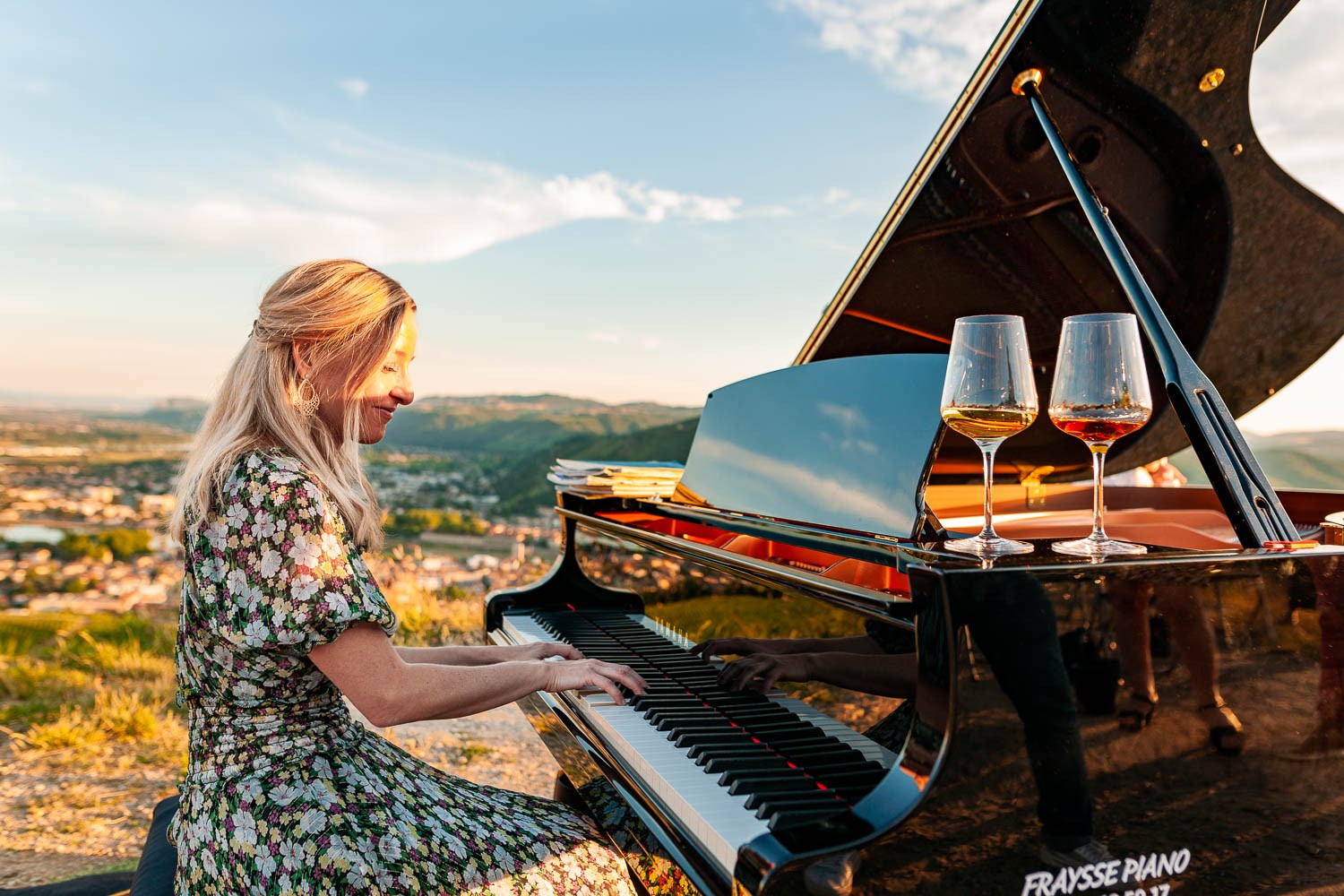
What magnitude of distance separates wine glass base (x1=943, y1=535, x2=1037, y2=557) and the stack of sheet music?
4.50 feet

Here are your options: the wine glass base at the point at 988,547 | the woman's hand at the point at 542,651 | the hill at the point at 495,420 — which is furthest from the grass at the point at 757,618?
the hill at the point at 495,420

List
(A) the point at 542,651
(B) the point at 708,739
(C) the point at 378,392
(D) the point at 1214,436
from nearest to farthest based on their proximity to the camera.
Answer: (B) the point at 708,739 → (D) the point at 1214,436 → (C) the point at 378,392 → (A) the point at 542,651

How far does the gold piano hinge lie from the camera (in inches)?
153

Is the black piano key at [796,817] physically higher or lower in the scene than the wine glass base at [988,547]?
lower

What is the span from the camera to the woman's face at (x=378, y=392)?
6.13ft

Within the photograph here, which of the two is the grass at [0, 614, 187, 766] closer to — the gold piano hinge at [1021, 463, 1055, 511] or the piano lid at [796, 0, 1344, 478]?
the piano lid at [796, 0, 1344, 478]

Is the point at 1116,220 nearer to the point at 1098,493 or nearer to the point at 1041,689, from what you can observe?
the point at 1098,493

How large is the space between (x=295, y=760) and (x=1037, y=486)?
3.44 metres

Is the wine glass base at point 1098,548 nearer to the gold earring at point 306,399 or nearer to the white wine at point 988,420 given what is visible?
the white wine at point 988,420

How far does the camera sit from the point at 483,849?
1.67 metres

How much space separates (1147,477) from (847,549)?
4.64m

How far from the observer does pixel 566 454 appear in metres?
15.2

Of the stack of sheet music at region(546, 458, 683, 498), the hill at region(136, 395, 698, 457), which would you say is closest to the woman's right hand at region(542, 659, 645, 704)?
the stack of sheet music at region(546, 458, 683, 498)

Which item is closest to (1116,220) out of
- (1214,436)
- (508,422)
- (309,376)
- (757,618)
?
(1214,436)
